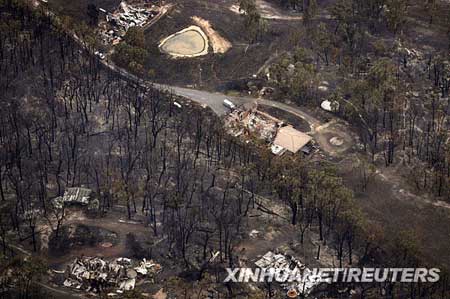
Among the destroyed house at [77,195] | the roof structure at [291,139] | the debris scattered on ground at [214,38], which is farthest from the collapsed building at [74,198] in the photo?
the debris scattered on ground at [214,38]

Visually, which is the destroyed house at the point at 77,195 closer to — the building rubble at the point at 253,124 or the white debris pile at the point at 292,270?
the white debris pile at the point at 292,270

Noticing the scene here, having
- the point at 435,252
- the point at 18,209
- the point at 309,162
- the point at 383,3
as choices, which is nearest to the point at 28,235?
the point at 18,209

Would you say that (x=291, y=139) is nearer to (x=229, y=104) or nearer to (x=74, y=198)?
(x=229, y=104)

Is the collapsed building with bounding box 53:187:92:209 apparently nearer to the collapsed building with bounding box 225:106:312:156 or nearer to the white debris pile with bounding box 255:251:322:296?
the white debris pile with bounding box 255:251:322:296

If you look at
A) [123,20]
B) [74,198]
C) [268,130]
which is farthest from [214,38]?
[74,198]

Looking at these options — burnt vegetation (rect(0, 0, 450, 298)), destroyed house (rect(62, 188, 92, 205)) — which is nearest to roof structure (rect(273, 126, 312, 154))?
burnt vegetation (rect(0, 0, 450, 298))

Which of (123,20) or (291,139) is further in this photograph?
(123,20)

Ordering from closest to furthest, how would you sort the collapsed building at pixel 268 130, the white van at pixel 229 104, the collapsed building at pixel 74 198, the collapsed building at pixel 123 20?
the collapsed building at pixel 74 198 → the collapsed building at pixel 268 130 → the white van at pixel 229 104 → the collapsed building at pixel 123 20
